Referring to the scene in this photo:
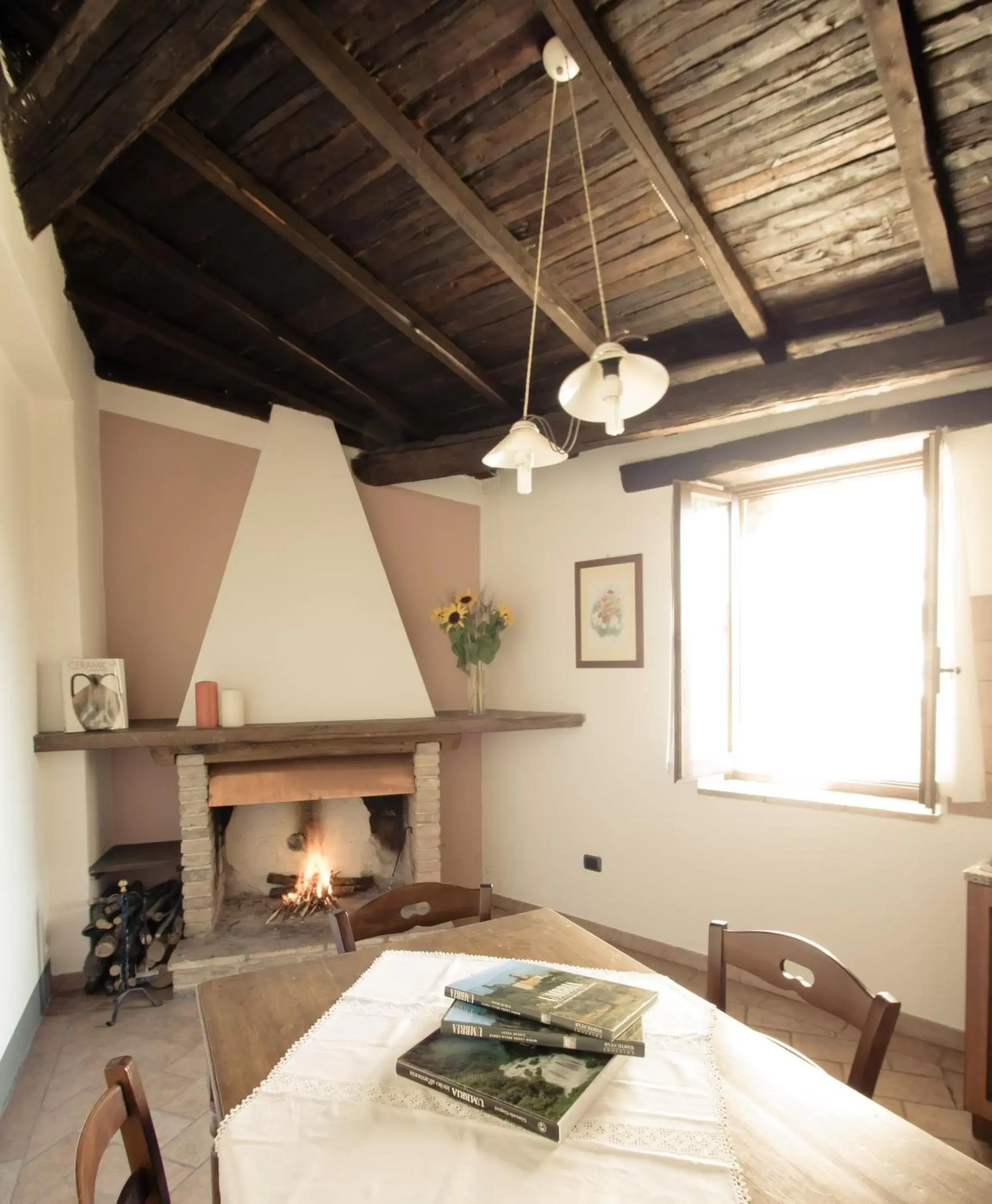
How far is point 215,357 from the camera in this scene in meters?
3.33

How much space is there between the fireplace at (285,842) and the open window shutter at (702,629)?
4.08 ft

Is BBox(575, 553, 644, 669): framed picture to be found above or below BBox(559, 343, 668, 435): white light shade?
below

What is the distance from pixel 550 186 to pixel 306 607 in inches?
85.3

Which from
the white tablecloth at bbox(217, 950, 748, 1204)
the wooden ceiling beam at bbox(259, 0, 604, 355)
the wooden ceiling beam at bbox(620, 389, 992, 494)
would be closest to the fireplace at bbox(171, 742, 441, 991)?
the wooden ceiling beam at bbox(620, 389, 992, 494)

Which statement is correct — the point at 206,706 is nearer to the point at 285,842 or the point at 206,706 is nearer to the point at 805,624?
the point at 285,842

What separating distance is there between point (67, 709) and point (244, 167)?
2218mm

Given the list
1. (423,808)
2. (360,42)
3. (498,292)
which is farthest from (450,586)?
(360,42)

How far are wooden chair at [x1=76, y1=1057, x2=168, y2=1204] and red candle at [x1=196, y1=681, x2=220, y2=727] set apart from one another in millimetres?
2307

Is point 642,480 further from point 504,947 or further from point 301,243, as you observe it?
point 504,947

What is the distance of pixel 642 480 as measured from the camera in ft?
11.5

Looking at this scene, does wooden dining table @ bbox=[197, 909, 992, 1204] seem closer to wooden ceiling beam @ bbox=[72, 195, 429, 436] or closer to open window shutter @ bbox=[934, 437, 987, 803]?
open window shutter @ bbox=[934, 437, 987, 803]

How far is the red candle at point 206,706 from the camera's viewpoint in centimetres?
321

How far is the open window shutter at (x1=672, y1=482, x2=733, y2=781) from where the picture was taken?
10.3ft

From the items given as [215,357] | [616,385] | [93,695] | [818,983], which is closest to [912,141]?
[616,385]
